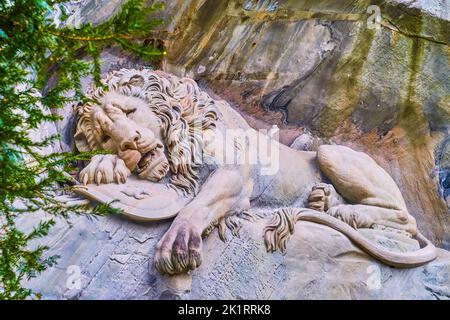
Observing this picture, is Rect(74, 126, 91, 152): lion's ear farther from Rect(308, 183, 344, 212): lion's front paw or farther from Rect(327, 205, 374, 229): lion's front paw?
Rect(327, 205, 374, 229): lion's front paw

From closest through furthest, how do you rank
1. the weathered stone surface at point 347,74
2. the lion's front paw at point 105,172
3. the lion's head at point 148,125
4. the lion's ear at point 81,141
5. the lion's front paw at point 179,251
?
the lion's front paw at point 179,251, the lion's front paw at point 105,172, the lion's head at point 148,125, the lion's ear at point 81,141, the weathered stone surface at point 347,74

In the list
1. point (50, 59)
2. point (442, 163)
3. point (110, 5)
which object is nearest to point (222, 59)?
point (110, 5)

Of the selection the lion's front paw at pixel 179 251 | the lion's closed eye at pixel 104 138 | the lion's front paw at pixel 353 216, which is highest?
the lion's closed eye at pixel 104 138

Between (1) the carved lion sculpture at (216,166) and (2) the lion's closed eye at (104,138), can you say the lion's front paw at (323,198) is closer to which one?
(1) the carved lion sculpture at (216,166)

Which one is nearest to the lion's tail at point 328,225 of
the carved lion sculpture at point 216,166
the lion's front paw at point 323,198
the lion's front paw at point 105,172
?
the carved lion sculpture at point 216,166

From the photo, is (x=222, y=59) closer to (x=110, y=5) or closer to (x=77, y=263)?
(x=110, y=5)

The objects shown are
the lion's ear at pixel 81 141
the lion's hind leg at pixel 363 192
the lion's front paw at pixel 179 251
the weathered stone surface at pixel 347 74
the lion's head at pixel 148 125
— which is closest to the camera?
the lion's front paw at pixel 179 251

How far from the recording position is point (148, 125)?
5.39 meters

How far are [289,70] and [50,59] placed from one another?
10.1 ft

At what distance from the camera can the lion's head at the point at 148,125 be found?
529cm

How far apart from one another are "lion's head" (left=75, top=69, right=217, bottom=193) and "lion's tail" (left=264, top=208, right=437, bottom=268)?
0.55m

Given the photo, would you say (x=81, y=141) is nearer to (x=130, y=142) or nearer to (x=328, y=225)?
(x=130, y=142)

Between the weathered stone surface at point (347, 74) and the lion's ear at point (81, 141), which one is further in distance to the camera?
the weathered stone surface at point (347, 74)

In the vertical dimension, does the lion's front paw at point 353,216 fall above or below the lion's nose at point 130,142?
below
